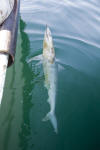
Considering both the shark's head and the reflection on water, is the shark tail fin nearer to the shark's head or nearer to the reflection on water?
the reflection on water

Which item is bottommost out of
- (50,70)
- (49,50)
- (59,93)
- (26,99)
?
(26,99)

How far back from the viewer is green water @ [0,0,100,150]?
11.7ft

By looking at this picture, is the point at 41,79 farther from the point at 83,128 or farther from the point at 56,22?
the point at 56,22

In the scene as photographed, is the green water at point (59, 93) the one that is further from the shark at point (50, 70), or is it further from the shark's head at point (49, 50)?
the shark's head at point (49, 50)

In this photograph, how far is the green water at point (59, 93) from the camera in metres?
3.55

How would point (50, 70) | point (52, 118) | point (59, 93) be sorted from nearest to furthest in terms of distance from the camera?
1. point (52, 118)
2. point (50, 70)
3. point (59, 93)

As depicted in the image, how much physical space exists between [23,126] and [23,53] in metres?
2.18

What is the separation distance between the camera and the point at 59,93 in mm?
4414

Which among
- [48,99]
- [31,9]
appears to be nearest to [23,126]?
[48,99]

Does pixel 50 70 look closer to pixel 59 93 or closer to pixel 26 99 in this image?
pixel 59 93

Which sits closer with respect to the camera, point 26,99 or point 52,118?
point 52,118

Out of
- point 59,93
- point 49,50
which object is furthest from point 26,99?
point 49,50

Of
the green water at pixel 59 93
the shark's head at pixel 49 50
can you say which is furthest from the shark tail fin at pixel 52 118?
the shark's head at pixel 49 50

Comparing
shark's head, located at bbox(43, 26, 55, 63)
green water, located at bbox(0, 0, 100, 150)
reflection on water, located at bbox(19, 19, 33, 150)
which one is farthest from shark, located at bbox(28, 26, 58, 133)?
reflection on water, located at bbox(19, 19, 33, 150)
